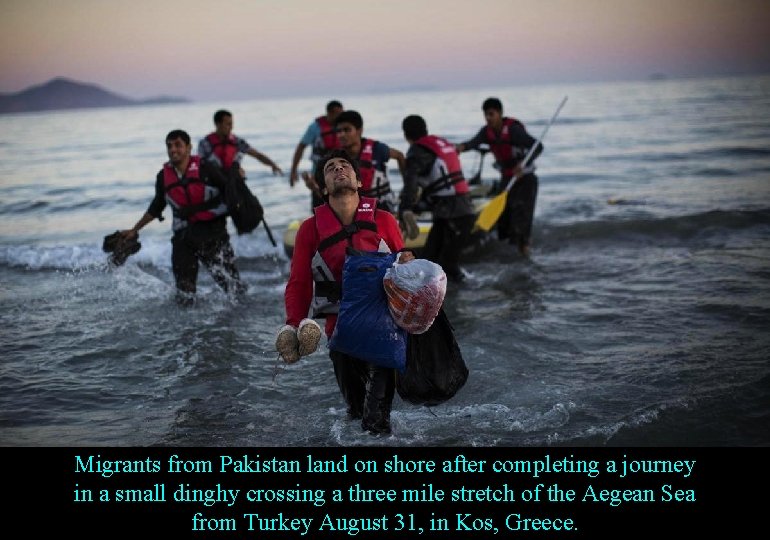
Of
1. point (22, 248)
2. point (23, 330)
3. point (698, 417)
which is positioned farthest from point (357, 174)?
point (22, 248)

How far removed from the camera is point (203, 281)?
938cm

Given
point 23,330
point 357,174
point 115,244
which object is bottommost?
point 23,330

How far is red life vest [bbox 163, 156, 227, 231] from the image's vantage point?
6.81 m

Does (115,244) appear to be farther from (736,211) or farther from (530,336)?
(736,211)

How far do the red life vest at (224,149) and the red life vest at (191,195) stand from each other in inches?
81.0

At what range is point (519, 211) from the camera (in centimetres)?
940

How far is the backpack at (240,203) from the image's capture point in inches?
272

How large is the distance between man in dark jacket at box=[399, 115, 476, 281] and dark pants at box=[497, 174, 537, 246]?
4.84ft

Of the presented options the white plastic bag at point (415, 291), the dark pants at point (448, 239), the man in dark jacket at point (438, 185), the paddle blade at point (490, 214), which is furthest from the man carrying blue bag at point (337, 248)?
the paddle blade at point (490, 214)

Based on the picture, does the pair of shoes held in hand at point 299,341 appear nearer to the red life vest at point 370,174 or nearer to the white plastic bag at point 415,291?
the white plastic bag at point 415,291

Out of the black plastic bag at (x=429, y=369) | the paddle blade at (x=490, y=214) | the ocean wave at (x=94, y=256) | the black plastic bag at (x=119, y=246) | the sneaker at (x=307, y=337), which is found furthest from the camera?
the ocean wave at (x=94, y=256)

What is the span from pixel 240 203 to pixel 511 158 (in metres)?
3.75

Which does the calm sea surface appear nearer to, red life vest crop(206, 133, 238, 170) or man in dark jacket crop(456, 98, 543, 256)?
man in dark jacket crop(456, 98, 543, 256)

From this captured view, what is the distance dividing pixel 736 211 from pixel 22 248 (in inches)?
479
